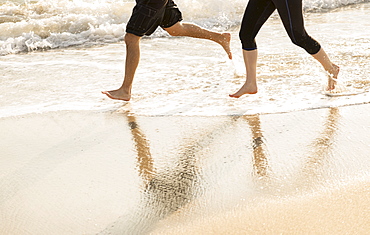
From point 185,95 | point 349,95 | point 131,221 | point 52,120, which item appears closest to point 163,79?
point 185,95

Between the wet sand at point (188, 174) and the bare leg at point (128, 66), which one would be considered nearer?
the wet sand at point (188, 174)

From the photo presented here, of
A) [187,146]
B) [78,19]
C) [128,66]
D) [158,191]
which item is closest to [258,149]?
[187,146]

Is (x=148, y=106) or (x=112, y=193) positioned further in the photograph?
(x=148, y=106)

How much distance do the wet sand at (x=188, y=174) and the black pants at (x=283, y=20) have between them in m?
0.63

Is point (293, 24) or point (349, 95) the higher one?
point (293, 24)

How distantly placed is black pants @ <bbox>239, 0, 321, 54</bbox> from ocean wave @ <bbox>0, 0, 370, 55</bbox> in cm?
455

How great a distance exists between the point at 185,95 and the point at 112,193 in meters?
2.06

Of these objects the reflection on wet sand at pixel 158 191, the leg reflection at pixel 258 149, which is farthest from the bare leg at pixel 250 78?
the reflection on wet sand at pixel 158 191

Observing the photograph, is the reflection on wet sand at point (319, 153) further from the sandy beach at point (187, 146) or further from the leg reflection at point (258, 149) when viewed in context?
the leg reflection at point (258, 149)

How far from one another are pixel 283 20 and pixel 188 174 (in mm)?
1751

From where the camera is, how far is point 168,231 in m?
2.31

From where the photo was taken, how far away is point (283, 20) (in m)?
4.02

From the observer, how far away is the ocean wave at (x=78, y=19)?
27.8ft

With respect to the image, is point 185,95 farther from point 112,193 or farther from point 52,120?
point 112,193
